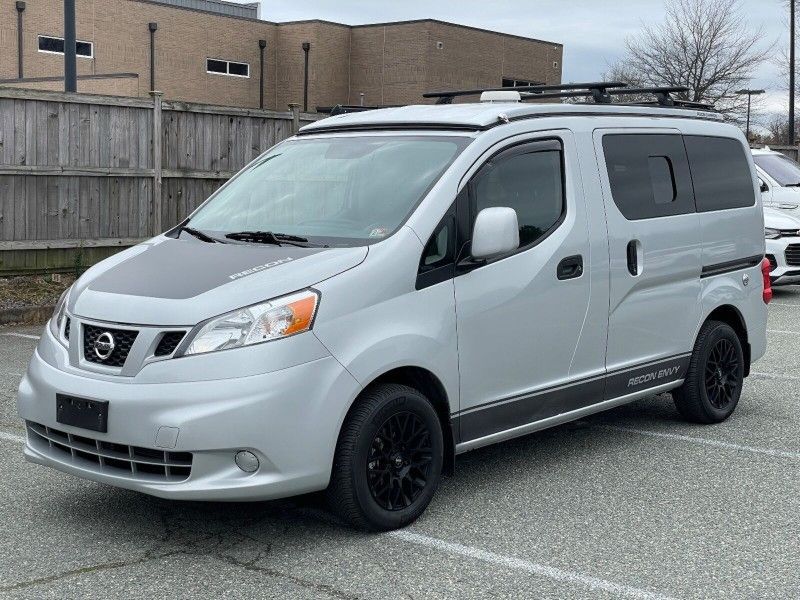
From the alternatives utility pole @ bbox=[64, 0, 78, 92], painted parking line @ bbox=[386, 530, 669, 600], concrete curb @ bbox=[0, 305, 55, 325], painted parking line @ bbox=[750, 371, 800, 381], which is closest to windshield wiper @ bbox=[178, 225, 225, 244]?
painted parking line @ bbox=[386, 530, 669, 600]

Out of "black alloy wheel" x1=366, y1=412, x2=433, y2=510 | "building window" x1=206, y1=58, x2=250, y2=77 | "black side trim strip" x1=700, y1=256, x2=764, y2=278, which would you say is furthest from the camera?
"building window" x1=206, y1=58, x2=250, y2=77

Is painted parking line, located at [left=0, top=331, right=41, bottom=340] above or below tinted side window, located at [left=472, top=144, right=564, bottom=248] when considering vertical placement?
below

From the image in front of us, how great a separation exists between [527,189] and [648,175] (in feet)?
3.89

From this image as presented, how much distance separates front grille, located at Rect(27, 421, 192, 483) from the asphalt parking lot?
35cm

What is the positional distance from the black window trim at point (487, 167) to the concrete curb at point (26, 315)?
7263 mm

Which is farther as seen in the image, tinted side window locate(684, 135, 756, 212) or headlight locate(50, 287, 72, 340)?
tinted side window locate(684, 135, 756, 212)

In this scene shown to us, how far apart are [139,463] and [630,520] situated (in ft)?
7.51

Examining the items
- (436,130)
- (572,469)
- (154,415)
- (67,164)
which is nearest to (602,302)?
(572,469)

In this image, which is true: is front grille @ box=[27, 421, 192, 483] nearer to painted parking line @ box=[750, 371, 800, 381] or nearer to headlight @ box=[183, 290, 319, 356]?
headlight @ box=[183, 290, 319, 356]

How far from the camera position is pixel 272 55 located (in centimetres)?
4806

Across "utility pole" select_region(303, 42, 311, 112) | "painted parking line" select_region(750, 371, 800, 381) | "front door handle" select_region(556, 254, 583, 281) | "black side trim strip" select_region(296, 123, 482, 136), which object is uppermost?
"utility pole" select_region(303, 42, 311, 112)

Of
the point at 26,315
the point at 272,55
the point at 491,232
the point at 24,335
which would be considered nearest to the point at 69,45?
the point at 26,315

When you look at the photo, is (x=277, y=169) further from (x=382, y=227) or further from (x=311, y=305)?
(x=311, y=305)

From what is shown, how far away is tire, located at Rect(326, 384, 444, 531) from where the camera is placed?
4.83 metres
